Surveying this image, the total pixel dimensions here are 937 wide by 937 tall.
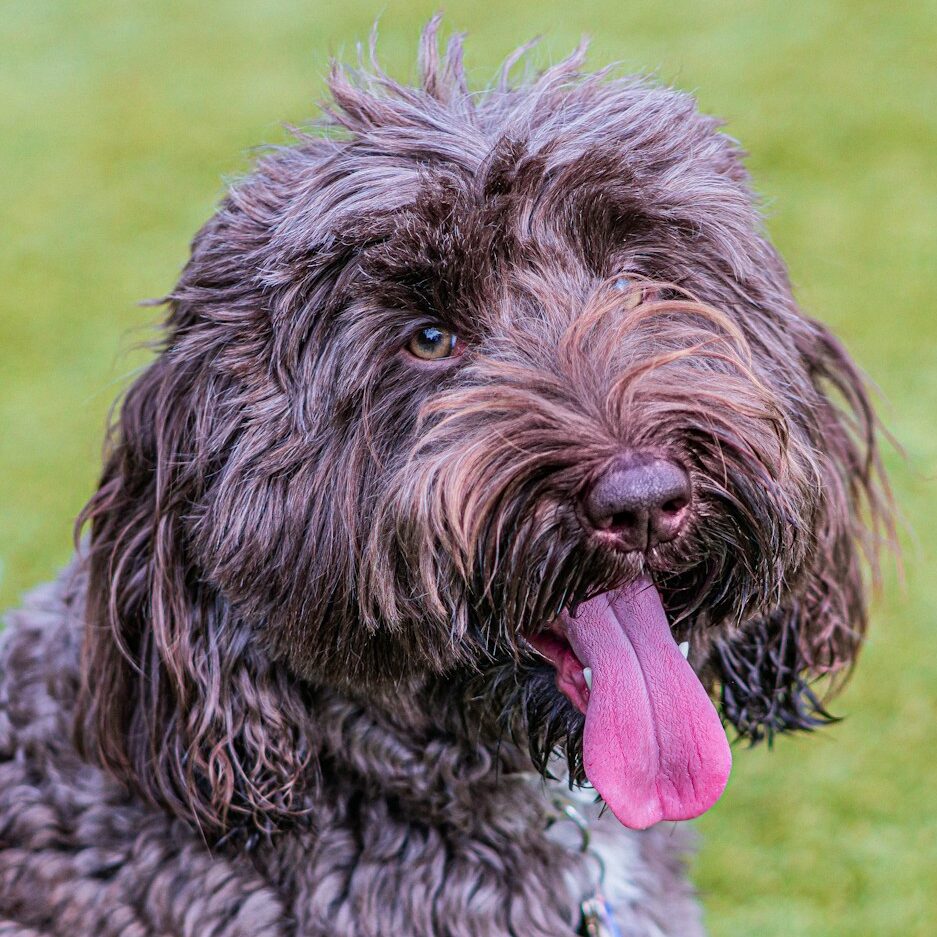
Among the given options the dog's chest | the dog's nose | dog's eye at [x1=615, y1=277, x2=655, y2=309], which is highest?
dog's eye at [x1=615, y1=277, x2=655, y2=309]

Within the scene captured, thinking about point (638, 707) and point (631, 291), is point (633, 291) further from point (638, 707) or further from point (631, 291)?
point (638, 707)

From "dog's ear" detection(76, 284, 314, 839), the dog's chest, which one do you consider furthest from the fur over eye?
the dog's chest

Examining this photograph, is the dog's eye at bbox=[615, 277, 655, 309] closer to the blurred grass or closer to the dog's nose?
the dog's nose

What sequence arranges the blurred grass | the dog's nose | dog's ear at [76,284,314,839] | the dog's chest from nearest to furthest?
the dog's nose
dog's ear at [76,284,314,839]
the dog's chest
the blurred grass

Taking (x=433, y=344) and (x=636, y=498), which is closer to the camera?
(x=636, y=498)

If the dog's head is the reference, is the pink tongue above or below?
below

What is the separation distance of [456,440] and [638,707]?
57cm

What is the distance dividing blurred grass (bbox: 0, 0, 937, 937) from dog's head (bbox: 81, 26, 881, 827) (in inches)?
15.0

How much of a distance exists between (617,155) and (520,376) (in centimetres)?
41

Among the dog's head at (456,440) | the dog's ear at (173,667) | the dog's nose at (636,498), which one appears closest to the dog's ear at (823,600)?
the dog's head at (456,440)

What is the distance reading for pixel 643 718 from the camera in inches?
87.4

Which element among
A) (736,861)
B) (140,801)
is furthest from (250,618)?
(736,861)

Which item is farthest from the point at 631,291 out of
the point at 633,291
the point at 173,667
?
the point at 173,667

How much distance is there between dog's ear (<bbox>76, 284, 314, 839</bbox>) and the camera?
234 cm
